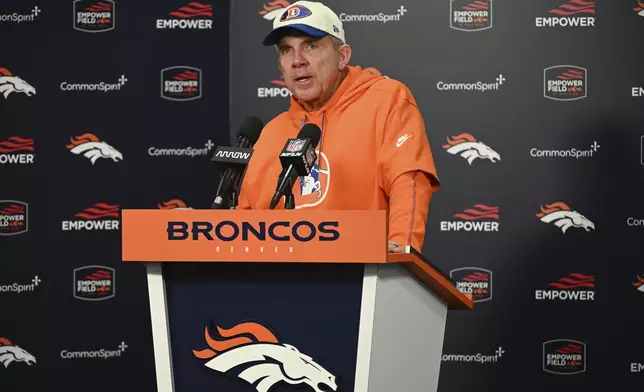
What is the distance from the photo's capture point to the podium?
1.71 meters

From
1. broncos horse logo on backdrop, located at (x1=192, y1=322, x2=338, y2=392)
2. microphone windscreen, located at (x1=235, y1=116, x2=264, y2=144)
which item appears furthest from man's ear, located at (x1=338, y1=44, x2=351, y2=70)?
broncos horse logo on backdrop, located at (x1=192, y1=322, x2=338, y2=392)

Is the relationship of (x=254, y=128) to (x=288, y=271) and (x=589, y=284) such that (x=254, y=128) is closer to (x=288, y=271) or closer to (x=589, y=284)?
(x=288, y=271)

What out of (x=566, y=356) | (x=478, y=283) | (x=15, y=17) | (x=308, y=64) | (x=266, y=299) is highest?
(x=15, y=17)

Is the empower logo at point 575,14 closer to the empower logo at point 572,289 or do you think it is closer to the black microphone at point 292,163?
the empower logo at point 572,289

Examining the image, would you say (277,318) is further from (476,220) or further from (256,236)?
(476,220)

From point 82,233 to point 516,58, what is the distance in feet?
7.99

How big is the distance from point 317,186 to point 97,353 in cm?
232

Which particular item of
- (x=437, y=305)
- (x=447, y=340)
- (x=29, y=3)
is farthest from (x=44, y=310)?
(x=437, y=305)

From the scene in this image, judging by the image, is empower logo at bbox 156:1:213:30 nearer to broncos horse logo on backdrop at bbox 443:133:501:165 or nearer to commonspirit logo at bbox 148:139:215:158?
commonspirit logo at bbox 148:139:215:158

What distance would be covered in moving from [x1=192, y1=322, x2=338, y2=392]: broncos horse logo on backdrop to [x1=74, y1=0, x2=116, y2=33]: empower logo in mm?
3196

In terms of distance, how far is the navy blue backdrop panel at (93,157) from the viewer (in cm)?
448

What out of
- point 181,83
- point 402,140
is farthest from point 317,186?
point 181,83

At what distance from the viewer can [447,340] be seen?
4.30 meters

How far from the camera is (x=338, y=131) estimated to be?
107 inches
